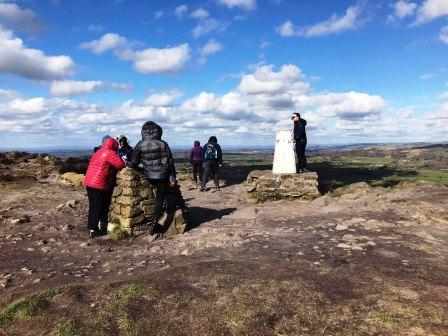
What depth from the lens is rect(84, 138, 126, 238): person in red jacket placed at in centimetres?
1060

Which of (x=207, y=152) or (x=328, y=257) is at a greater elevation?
(x=207, y=152)

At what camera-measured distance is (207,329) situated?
17.8 feet

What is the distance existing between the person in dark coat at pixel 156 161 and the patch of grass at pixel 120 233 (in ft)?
2.19

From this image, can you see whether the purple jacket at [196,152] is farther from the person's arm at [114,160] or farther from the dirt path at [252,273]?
the person's arm at [114,160]

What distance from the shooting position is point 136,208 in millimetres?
10711

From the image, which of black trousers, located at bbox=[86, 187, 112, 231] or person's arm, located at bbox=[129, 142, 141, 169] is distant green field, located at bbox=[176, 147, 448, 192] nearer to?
person's arm, located at bbox=[129, 142, 141, 169]

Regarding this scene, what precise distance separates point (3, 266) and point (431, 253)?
9.36 metres

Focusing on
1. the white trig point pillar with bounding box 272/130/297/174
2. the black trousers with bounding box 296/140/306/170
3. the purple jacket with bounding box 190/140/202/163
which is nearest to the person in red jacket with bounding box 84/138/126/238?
the white trig point pillar with bounding box 272/130/297/174


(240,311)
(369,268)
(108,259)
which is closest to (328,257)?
(369,268)

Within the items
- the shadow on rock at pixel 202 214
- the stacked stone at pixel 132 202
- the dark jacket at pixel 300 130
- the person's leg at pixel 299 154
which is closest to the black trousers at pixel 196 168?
the person's leg at pixel 299 154

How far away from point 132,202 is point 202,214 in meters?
3.83

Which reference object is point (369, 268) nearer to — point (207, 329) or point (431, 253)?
point (431, 253)

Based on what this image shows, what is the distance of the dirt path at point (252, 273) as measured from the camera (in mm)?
5570

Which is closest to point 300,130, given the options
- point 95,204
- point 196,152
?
point 196,152
